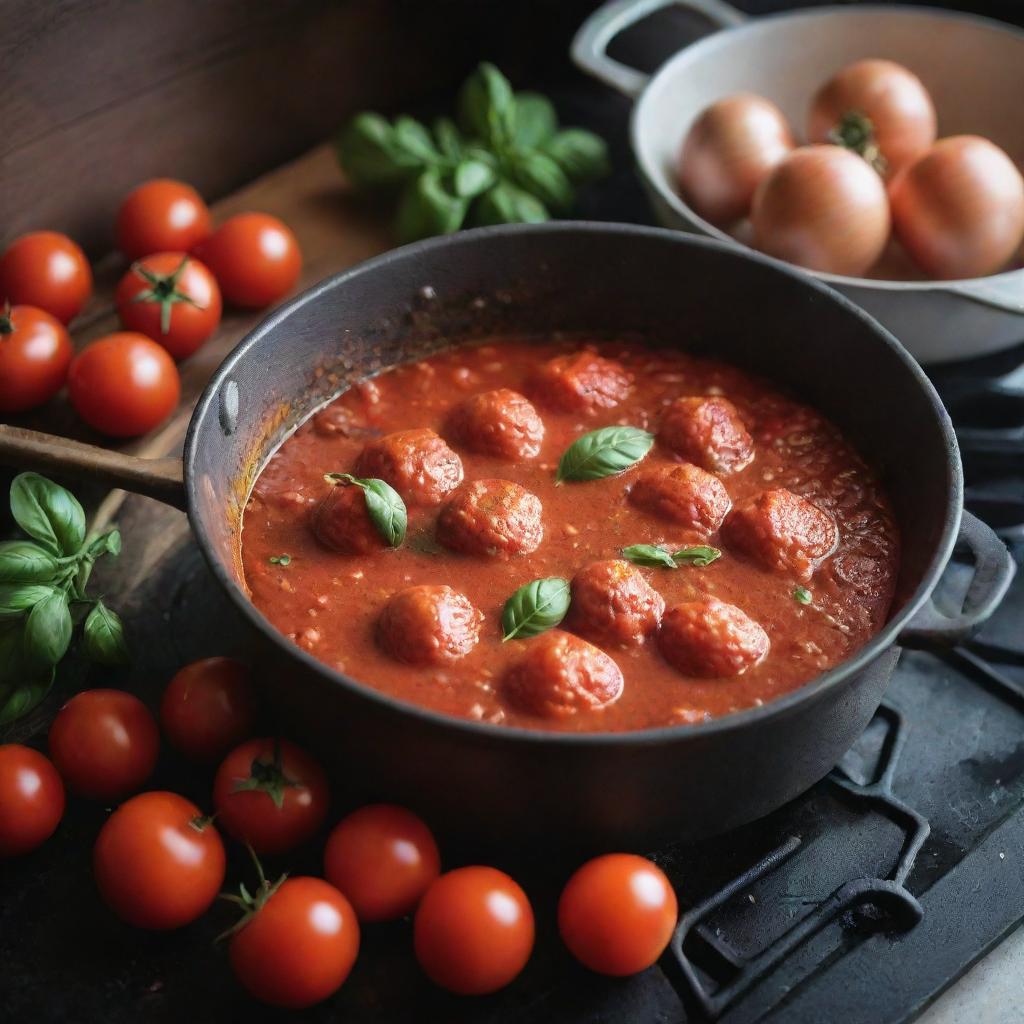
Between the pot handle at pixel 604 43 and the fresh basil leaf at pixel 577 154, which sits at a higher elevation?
the pot handle at pixel 604 43

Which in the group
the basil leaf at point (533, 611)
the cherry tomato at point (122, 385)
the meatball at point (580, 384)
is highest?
the meatball at point (580, 384)

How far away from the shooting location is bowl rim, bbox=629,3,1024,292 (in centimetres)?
273

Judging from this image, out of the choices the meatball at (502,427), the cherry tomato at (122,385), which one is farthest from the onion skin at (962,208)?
the cherry tomato at (122,385)

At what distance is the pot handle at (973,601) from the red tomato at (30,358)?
6.37 ft

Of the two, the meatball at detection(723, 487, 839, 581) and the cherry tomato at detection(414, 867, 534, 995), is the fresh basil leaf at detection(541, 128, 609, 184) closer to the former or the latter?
the meatball at detection(723, 487, 839, 581)

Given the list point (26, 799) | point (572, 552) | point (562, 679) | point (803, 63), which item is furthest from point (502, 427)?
point (803, 63)

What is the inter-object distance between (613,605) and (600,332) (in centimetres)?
96

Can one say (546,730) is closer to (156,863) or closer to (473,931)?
(473,931)

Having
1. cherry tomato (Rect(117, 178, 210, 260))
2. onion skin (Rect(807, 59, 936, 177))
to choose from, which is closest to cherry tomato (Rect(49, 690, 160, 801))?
cherry tomato (Rect(117, 178, 210, 260))

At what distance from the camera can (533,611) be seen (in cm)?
220

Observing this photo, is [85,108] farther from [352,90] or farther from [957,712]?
[957,712]

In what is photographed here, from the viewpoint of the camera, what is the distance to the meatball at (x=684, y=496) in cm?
241

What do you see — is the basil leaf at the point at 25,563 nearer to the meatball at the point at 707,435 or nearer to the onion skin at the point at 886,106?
the meatball at the point at 707,435

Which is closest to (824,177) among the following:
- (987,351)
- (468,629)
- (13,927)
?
(987,351)
